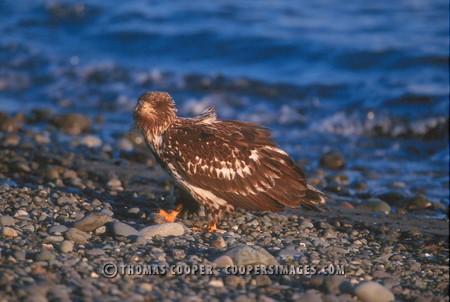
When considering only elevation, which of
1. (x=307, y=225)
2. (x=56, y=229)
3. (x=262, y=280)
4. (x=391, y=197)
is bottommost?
(x=391, y=197)

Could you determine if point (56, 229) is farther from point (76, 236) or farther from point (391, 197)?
point (391, 197)

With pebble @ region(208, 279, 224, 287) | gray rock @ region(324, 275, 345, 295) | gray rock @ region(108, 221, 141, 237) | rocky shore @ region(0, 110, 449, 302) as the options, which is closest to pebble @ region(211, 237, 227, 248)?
rocky shore @ region(0, 110, 449, 302)

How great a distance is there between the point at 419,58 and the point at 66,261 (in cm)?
1427

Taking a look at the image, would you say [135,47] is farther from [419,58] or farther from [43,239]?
[43,239]

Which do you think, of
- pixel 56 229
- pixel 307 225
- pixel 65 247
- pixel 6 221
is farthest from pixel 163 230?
pixel 307 225

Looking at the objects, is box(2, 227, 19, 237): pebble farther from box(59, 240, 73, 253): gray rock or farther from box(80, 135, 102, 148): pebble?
box(80, 135, 102, 148): pebble

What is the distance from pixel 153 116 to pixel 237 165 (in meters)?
1.06

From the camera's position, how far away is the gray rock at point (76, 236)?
722cm

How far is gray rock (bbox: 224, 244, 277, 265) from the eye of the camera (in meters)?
6.87

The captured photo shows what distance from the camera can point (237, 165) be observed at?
8.48 meters

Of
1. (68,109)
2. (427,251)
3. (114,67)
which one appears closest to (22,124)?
(68,109)

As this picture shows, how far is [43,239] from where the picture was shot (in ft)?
23.5

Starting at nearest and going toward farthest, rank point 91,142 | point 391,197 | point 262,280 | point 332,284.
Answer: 1. point 332,284
2. point 262,280
3. point 391,197
4. point 91,142

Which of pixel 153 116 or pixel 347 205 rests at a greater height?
pixel 153 116
